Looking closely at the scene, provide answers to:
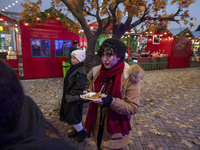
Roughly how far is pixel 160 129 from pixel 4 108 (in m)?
4.08

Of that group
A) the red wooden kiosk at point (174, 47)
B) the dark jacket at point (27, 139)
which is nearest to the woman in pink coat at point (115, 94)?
the dark jacket at point (27, 139)

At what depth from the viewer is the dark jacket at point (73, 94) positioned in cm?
276

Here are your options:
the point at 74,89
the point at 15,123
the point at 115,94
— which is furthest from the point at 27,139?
the point at 74,89

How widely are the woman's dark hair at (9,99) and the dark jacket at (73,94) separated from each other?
2228mm

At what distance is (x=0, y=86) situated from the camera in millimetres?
463

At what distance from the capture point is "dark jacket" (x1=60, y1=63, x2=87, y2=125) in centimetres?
276

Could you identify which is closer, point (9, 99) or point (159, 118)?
point (9, 99)

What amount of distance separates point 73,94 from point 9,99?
2313mm

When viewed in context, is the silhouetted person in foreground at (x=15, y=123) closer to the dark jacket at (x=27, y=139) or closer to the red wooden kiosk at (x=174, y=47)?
the dark jacket at (x=27, y=139)

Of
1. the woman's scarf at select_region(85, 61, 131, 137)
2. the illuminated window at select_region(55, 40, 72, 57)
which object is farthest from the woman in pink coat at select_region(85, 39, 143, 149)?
the illuminated window at select_region(55, 40, 72, 57)

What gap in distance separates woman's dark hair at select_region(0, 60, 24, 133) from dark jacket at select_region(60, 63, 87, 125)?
2228mm

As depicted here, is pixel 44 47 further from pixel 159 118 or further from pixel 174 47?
pixel 174 47

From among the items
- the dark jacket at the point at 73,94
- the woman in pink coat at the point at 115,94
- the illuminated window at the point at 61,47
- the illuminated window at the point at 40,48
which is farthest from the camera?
the illuminated window at the point at 61,47

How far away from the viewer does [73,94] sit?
276 cm
